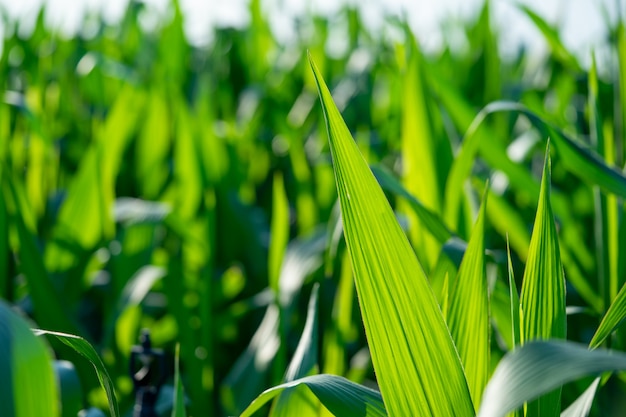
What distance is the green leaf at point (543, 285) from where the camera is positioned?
52 centimetres

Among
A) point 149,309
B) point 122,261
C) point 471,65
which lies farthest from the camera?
point 471,65

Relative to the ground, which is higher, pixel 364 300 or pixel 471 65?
pixel 471 65

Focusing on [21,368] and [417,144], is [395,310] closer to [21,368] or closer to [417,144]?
[21,368]

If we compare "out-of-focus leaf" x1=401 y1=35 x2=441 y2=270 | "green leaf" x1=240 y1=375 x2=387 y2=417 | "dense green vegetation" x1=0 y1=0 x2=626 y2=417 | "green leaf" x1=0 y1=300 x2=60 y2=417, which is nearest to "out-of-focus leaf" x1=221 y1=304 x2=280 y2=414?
"dense green vegetation" x1=0 y1=0 x2=626 y2=417

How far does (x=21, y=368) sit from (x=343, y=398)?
0.71 feet

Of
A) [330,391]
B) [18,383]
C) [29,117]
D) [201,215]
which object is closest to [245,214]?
[201,215]

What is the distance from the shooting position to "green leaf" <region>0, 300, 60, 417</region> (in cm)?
36

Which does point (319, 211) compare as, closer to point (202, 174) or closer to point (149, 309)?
point (202, 174)

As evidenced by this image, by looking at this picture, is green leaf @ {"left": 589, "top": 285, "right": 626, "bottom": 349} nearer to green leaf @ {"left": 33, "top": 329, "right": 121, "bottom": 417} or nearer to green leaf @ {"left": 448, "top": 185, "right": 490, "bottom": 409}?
green leaf @ {"left": 448, "top": 185, "right": 490, "bottom": 409}

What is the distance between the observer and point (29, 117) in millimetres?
1203

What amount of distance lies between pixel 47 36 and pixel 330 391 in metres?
2.15

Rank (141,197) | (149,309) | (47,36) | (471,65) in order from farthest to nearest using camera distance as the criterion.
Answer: (47,36), (471,65), (141,197), (149,309)

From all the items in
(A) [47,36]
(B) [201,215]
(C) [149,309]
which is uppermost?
(A) [47,36]

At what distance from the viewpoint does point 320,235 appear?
1.06 m
